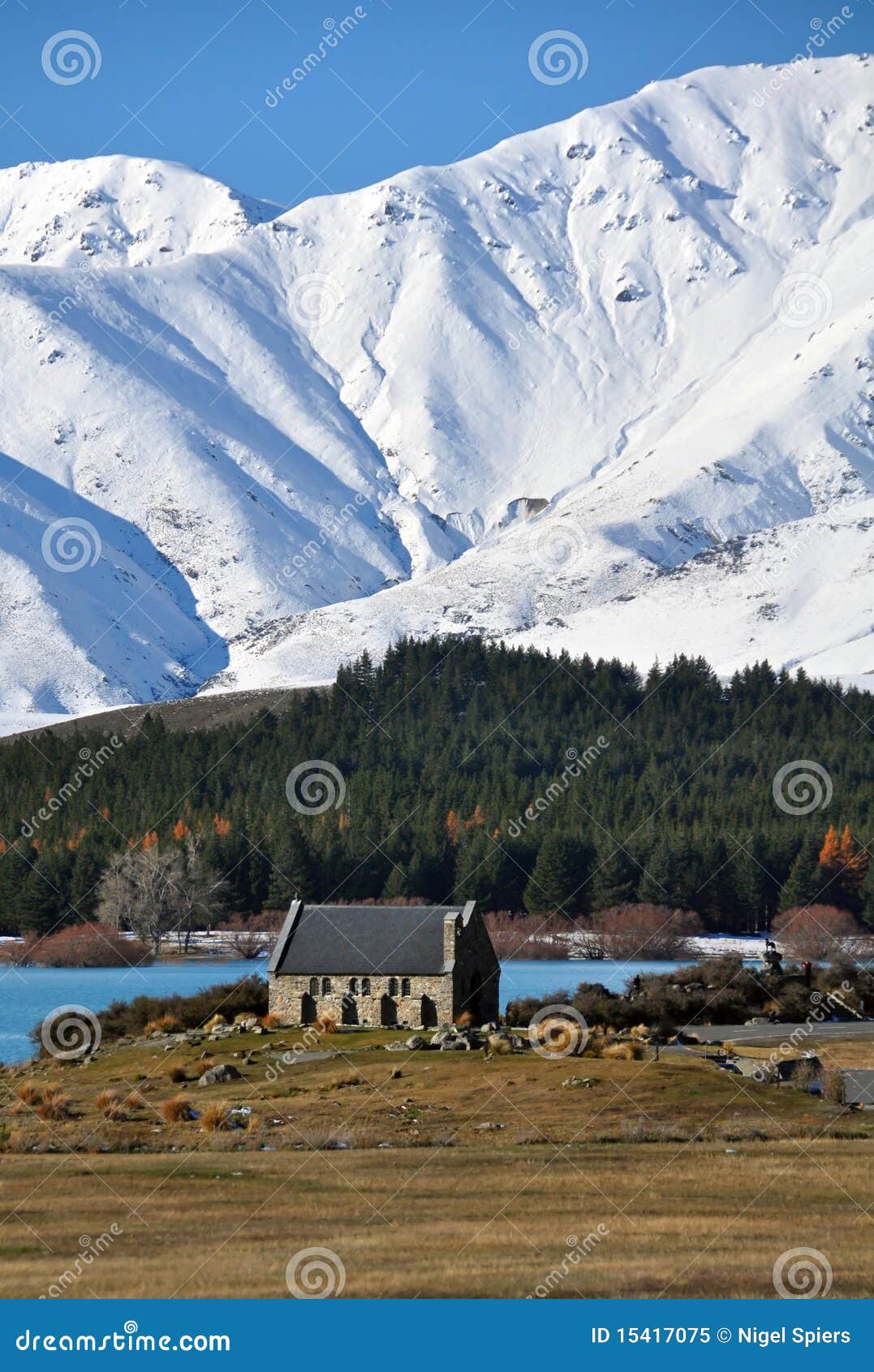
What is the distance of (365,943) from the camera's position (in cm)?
6294

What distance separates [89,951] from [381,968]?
65977mm

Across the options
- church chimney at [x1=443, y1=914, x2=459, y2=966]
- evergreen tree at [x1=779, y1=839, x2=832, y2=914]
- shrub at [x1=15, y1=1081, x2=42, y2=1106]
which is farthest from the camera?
evergreen tree at [x1=779, y1=839, x2=832, y2=914]

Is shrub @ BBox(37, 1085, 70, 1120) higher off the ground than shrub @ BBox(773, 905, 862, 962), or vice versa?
shrub @ BBox(37, 1085, 70, 1120)

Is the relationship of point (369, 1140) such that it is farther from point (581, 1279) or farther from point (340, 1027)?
point (340, 1027)

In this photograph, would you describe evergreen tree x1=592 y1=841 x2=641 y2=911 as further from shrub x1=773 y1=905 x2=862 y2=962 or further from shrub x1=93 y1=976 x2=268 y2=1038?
shrub x1=93 y1=976 x2=268 y2=1038

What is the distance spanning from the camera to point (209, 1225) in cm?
3030

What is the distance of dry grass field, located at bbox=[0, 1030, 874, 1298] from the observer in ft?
86.1

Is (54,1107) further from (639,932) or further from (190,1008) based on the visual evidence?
(639,932)

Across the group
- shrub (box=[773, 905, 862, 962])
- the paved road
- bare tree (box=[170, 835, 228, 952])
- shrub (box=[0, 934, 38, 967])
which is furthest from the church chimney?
bare tree (box=[170, 835, 228, 952])

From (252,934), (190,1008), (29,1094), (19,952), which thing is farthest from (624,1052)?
(19,952)

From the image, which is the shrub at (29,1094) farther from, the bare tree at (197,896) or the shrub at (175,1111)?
the bare tree at (197,896)

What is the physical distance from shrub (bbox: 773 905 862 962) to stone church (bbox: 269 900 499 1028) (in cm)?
5704

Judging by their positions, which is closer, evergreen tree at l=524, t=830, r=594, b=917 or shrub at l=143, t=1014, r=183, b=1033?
shrub at l=143, t=1014, r=183, b=1033

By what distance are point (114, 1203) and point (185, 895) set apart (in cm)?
10225
